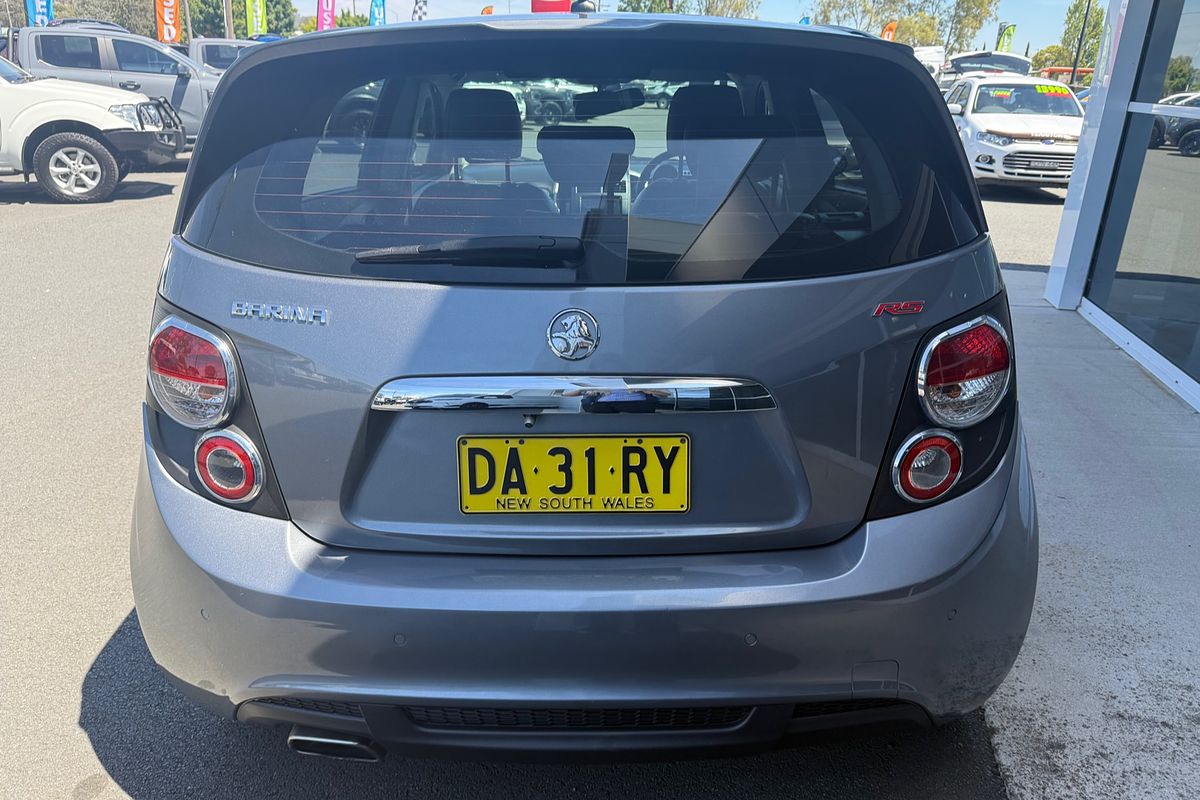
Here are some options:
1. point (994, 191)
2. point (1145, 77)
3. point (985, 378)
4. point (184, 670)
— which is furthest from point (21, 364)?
point (994, 191)

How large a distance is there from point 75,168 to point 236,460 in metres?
11.5

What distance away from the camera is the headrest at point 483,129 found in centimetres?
191

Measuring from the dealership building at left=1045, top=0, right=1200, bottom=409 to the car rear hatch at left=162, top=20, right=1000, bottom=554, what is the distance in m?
3.97

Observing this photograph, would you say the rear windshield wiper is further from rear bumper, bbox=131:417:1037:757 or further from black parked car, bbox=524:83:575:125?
rear bumper, bbox=131:417:1037:757

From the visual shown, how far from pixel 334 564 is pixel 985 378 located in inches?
49.2

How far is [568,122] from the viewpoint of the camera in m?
1.96

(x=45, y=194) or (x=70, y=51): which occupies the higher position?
(x=70, y=51)

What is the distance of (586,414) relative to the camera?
1729 millimetres

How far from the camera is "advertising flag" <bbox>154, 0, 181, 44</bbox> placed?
39.6 metres

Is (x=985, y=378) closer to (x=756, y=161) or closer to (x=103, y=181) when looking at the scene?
(x=756, y=161)

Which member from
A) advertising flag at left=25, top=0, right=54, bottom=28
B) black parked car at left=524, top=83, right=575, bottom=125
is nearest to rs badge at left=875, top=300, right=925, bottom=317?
black parked car at left=524, top=83, right=575, bottom=125

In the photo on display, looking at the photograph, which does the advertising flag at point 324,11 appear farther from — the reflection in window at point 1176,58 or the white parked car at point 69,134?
the reflection in window at point 1176,58

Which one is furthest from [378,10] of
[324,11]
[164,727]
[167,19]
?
[164,727]

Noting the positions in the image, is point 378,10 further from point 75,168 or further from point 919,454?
point 919,454
